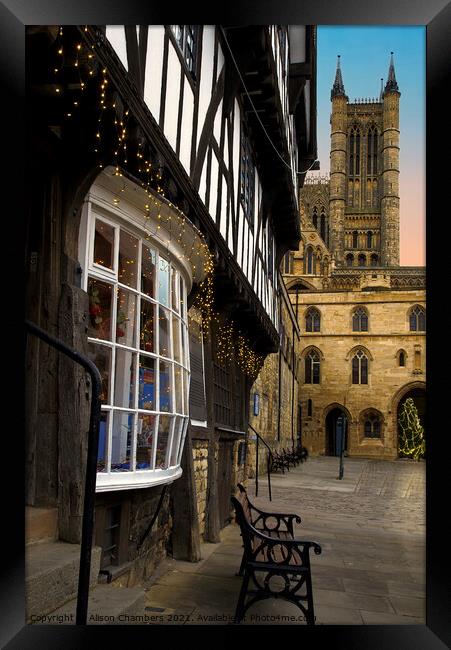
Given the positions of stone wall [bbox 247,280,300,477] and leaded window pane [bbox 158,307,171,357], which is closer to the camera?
leaded window pane [bbox 158,307,171,357]

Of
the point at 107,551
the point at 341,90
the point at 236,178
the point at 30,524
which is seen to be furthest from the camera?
the point at 341,90

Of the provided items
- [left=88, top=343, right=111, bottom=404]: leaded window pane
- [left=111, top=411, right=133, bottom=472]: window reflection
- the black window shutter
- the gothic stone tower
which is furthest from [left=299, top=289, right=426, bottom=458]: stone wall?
[left=88, top=343, right=111, bottom=404]: leaded window pane

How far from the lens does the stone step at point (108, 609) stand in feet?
Answer: 10.9

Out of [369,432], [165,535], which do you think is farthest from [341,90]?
[165,535]

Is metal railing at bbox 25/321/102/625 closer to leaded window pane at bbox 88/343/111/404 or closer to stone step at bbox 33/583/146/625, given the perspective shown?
stone step at bbox 33/583/146/625

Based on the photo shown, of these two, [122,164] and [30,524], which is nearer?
[30,524]

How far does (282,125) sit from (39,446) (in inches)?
270

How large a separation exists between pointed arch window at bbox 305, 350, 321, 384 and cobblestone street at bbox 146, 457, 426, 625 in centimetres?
2295

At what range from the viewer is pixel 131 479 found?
4.52m

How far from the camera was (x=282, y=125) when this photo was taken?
30.5 feet

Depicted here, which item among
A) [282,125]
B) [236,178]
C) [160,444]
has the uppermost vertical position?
[282,125]

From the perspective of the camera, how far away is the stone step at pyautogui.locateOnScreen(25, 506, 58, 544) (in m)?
3.50
